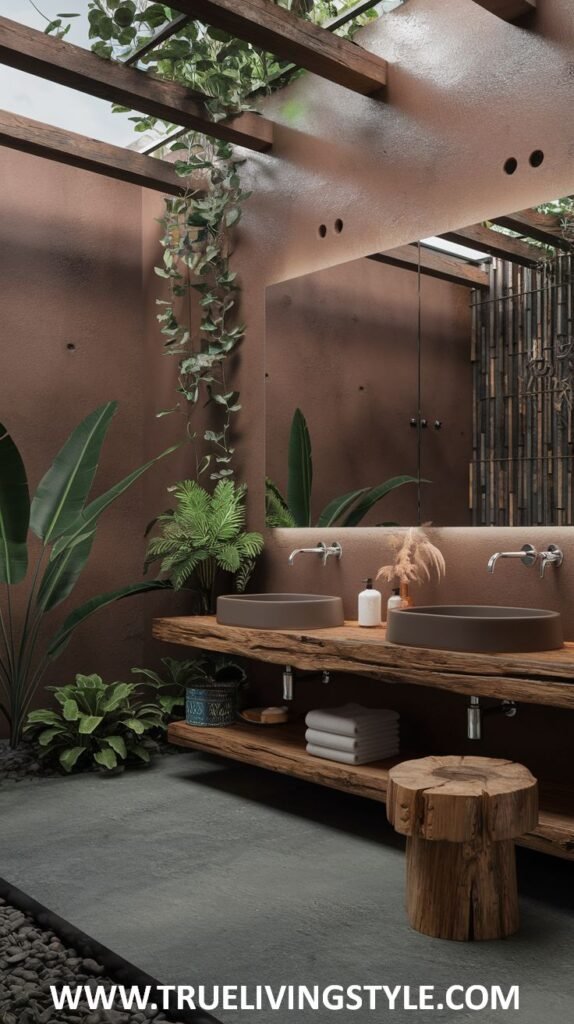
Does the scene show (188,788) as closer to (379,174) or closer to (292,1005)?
(292,1005)

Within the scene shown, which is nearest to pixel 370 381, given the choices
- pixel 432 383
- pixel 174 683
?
pixel 432 383

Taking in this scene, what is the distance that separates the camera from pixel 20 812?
3387 millimetres

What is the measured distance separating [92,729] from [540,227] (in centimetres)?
260

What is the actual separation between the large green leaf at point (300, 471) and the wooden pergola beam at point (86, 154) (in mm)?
1374

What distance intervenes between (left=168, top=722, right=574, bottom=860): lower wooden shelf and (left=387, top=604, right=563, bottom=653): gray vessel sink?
1.48 feet

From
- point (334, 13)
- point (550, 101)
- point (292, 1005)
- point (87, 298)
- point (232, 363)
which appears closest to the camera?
point (292, 1005)

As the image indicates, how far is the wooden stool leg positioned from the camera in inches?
87.6

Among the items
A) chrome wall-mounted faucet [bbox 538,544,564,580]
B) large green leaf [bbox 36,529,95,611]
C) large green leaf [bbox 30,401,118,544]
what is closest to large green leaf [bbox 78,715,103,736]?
large green leaf [bbox 36,529,95,611]

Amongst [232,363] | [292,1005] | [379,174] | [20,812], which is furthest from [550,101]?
[20,812]

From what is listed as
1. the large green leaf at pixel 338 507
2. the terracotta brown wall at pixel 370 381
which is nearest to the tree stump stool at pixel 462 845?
the terracotta brown wall at pixel 370 381

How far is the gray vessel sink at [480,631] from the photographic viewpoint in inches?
103

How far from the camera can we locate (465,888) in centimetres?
225

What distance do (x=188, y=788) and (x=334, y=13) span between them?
3124 mm

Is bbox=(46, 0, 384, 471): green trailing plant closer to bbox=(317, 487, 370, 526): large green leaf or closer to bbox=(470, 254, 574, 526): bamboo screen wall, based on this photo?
bbox=(317, 487, 370, 526): large green leaf
